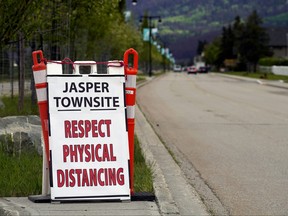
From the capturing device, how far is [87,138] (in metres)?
6.23

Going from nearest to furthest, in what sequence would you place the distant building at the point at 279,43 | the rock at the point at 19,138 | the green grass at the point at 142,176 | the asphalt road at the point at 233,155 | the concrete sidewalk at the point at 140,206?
the concrete sidewalk at the point at 140,206 → the green grass at the point at 142,176 → the asphalt road at the point at 233,155 → the rock at the point at 19,138 → the distant building at the point at 279,43

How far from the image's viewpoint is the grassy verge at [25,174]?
662cm

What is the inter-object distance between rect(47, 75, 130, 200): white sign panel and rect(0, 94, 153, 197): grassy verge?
1.98 ft

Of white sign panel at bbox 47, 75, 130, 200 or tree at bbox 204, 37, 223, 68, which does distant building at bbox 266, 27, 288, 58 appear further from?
white sign panel at bbox 47, 75, 130, 200

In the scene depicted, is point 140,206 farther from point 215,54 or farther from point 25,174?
point 215,54

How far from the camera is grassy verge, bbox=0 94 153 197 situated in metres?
6.62

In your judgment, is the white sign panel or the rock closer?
the white sign panel

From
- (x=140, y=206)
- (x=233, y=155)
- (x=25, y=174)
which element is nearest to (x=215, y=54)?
(x=233, y=155)

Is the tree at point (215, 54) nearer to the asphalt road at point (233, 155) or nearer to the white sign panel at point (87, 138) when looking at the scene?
the asphalt road at point (233, 155)

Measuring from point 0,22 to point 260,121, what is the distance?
29.1 feet

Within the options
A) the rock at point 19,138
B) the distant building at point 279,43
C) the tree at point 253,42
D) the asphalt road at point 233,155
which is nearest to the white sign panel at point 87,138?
the asphalt road at point 233,155

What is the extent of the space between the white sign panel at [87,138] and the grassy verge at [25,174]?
0.60 meters

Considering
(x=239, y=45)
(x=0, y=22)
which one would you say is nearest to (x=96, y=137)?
(x=0, y=22)

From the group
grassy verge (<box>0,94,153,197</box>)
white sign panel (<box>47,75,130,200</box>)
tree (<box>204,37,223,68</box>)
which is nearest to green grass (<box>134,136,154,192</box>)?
grassy verge (<box>0,94,153,197</box>)
